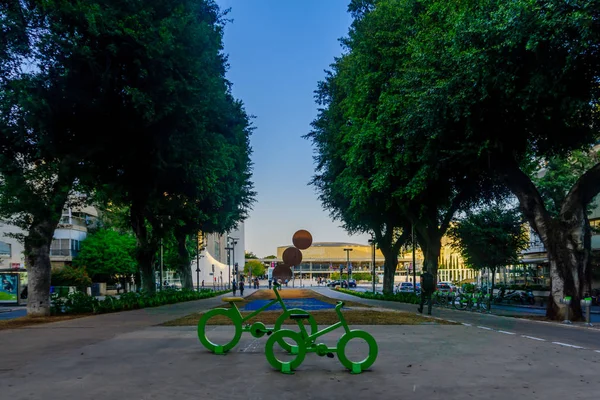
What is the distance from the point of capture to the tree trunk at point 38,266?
2178cm

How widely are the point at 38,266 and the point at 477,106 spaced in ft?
55.2

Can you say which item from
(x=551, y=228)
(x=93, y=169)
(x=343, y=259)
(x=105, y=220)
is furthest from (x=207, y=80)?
(x=343, y=259)

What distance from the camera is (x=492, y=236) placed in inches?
1699

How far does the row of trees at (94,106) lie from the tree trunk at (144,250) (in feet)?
22.5

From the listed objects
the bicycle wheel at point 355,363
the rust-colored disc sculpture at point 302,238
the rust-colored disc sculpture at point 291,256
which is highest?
the rust-colored disc sculpture at point 302,238

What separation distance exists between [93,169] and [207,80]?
221 inches

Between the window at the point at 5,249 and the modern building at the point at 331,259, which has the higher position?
the window at the point at 5,249

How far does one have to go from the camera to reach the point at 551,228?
22328mm

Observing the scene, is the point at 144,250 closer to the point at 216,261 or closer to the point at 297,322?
the point at 297,322

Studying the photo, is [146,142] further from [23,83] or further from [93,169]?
[23,83]

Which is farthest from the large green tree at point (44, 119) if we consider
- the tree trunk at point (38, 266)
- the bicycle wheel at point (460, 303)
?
the bicycle wheel at point (460, 303)

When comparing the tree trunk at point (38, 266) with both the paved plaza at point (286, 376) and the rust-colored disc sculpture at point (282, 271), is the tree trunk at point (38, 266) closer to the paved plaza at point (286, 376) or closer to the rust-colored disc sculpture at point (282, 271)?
the paved plaza at point (286, 376)

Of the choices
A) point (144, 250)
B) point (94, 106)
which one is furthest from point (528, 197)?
point (144, 250)

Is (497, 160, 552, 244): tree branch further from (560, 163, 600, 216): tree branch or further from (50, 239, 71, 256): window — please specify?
(50, 239, 71, 256): window
